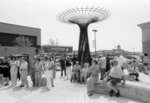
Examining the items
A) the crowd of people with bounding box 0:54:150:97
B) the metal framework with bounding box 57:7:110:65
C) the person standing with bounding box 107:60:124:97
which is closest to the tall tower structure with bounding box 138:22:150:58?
the metal framework with bounding box 57:7:110:65


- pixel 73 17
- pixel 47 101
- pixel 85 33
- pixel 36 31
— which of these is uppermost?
pixel 36 31

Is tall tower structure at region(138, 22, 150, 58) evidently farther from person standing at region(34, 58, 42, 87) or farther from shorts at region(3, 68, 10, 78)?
shorts at region(3, 68, 10, 78)

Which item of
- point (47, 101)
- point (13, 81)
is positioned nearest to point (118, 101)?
point (47, 101)

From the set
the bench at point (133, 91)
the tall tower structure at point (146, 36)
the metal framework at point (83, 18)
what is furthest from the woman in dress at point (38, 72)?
the tall tower structure at point (146, 36)

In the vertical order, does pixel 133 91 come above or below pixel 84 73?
below

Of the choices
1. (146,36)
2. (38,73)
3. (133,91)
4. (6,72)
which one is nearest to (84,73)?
(38,73)

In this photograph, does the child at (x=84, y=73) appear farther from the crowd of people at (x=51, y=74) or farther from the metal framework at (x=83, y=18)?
the metal framework at (x=83, y=18)

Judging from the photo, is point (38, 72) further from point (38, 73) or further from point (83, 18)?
point (83, 18)

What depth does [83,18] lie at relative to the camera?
13.8 m

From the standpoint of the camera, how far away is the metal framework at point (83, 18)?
13.1 metres

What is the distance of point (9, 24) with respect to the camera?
139 ft

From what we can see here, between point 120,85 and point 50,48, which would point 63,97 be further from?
point 50,48

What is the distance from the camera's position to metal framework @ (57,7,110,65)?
1307cm

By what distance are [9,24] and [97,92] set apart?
1712 inches
